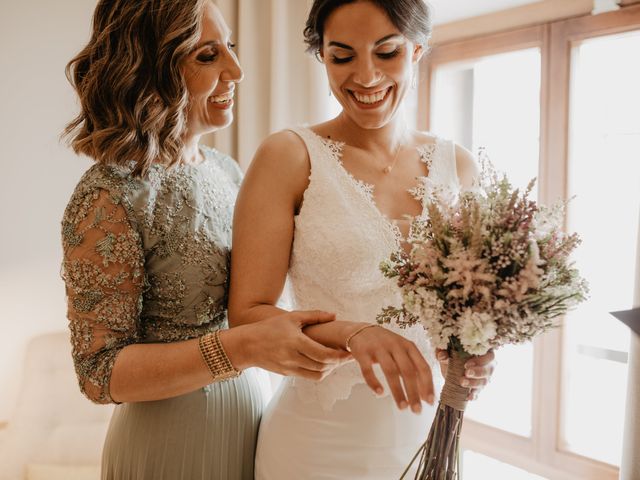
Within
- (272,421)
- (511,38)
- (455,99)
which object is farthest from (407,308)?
(455,99)

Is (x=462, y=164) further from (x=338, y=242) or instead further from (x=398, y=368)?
(x=398, y=368)

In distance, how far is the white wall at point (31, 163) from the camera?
2.47m

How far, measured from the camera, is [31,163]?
2.54 metres

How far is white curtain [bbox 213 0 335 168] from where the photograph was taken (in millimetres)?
2588

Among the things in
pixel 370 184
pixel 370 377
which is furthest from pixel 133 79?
pixel 370 377

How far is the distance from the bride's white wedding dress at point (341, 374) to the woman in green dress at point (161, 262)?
18 centimetres

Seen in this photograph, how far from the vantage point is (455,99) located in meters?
2.78

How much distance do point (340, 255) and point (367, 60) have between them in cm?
44

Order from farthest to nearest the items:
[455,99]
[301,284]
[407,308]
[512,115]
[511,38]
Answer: [455,99], [512,115], [511,38], [301,284], [407,308]

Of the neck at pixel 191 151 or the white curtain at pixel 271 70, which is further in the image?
the white curtain at pixel 271 70

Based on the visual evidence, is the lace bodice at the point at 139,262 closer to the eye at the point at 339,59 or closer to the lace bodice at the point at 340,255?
the lace bodice at the point at 340,255

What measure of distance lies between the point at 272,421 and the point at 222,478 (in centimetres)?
19

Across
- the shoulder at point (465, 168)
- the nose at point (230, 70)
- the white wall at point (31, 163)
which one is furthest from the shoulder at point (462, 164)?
the white wall at point (31, 163)

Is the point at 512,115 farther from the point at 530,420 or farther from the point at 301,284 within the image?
the point at 301,284
